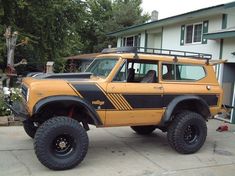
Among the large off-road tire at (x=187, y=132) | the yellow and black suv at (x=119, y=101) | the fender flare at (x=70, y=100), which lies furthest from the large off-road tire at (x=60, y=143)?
the large off-road tire at (x=187, y=132)

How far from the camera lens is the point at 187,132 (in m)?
8.29

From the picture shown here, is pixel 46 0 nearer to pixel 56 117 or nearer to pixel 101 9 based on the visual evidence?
pixel 56 117

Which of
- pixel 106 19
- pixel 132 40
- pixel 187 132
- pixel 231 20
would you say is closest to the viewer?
pixel 187 132

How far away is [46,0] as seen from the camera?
2458 centimetres

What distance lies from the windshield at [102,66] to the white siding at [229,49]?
628 cm

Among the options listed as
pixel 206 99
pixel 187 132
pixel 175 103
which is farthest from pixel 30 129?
pixel 206 99

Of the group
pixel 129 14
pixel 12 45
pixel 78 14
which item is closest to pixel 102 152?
pixel 12 45

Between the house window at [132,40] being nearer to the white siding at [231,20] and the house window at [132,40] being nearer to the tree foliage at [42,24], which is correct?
the tree foliage at [42,24]

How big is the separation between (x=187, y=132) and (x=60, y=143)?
2.91 m

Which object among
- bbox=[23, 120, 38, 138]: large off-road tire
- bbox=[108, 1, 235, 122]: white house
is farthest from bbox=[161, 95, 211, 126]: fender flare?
bbox=[108, 1, 235, 122]: white house

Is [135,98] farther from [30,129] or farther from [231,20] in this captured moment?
[231,20]

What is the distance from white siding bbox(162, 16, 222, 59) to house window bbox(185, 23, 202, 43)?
0.73 feet

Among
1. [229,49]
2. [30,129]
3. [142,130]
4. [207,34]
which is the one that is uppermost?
[207,34]

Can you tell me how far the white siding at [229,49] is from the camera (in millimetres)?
13083
